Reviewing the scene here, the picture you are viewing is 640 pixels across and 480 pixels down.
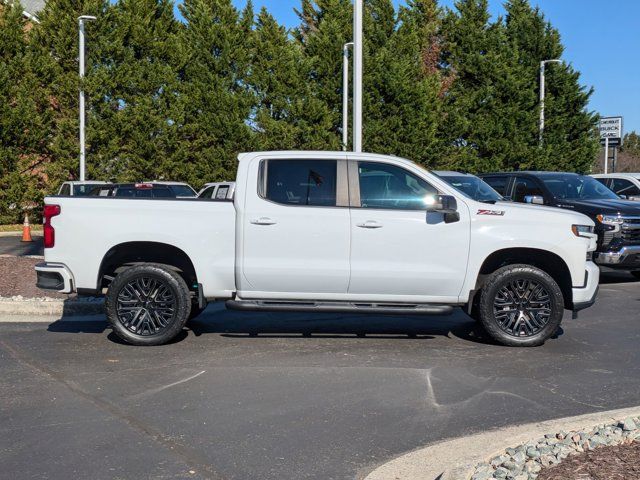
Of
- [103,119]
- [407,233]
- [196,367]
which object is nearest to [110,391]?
[196,367]

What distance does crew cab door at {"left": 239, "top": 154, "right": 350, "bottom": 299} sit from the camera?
8.02m

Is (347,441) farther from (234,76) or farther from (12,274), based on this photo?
(234,76)

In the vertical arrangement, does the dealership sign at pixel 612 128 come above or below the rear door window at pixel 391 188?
above

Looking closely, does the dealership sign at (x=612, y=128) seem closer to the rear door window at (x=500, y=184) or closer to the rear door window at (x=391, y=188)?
the rear door window at (x=500, y=184)

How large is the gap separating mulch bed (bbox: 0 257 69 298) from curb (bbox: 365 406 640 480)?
299 inches

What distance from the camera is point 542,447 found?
15.4 feet

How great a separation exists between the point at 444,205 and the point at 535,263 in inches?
54.8

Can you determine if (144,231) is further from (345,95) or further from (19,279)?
(345,95)

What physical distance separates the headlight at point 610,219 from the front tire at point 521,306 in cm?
566

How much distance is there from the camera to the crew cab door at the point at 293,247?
8.02 meters

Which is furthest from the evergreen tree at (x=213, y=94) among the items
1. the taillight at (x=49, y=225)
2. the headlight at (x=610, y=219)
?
the taillight at (x=49, y=225)

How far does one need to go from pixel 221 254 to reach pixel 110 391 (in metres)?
2.12

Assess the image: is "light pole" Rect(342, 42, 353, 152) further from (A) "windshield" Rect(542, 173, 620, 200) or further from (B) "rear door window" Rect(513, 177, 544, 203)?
(A) "windshield" Rect(542, 173, 620, 200)

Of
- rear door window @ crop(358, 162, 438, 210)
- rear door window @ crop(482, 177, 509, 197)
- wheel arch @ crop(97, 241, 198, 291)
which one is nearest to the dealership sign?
rear door window @ crop(482, 177, 509, 197)
